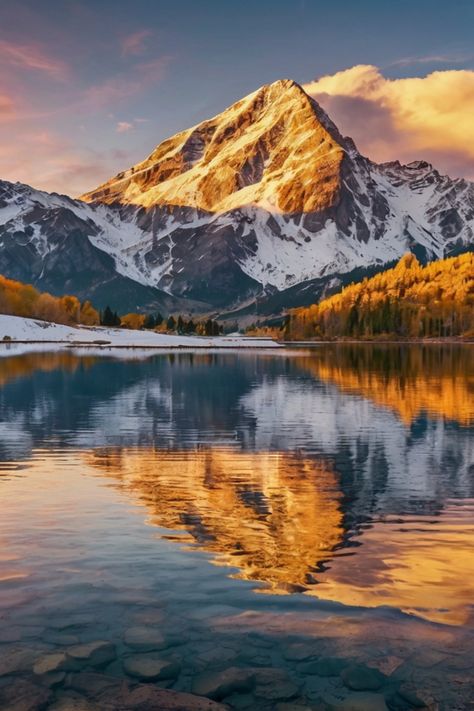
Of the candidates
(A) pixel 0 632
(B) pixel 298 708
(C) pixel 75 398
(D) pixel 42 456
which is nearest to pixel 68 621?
(A) pixel 0 632

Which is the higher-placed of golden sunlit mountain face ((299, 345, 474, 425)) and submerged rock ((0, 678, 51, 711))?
golden sunlit mountain face ((299, 345, 474, 425))

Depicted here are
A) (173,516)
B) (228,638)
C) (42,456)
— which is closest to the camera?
(228,638)

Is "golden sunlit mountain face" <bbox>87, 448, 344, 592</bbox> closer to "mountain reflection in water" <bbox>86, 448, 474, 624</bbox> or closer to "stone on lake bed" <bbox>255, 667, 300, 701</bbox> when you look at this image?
"mountain reflection in water" <bbox>86, 448, 474, 624</bbox>

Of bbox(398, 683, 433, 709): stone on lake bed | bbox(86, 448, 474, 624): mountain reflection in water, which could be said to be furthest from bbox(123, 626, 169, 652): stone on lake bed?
bbox(398, 683, 433, 709): stone on lake bed

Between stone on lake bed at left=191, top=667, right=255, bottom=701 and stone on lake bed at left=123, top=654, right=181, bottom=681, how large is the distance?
18.6 inches

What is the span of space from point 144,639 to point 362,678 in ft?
12.9

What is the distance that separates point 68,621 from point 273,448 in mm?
21766

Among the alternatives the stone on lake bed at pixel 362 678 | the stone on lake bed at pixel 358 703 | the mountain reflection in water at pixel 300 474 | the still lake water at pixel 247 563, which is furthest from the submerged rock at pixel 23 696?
the mountain reflection in water at pixel 300 474

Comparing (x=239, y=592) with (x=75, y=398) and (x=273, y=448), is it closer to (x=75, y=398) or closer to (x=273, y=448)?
(x=273, y=448)

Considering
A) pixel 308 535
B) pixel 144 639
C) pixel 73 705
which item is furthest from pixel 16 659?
pixel 308 535

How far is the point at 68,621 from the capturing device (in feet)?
43.1

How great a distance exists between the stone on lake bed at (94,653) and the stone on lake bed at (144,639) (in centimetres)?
38

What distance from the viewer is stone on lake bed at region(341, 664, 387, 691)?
10.9 metres

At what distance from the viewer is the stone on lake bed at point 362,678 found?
35.9 ft
